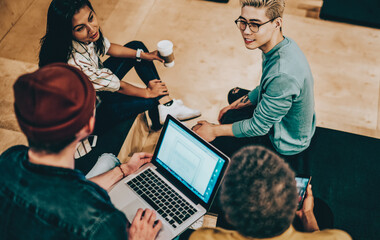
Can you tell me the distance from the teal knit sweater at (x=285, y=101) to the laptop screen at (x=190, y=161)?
0.38 metres

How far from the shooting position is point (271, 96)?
1430 mm

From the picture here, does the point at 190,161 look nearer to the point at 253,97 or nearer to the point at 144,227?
the point at 144,227

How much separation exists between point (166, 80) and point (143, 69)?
0.48m

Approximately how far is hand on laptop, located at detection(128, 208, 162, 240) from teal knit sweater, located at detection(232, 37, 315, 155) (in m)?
0.68

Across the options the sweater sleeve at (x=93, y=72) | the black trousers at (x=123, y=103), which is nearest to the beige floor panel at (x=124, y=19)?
the black trousers at (x=123, y=103)

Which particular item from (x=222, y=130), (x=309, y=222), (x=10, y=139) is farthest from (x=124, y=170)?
(x=10, y=139)

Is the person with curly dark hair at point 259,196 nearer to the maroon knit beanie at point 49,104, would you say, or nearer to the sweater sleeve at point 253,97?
the maroon knit beanie at point 49,104

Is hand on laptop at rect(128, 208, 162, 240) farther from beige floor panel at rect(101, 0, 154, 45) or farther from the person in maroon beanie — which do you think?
beige floor panel at rect(101, 0, 154, 45)

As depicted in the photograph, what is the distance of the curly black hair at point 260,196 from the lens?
91cm

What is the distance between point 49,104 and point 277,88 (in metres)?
1.01

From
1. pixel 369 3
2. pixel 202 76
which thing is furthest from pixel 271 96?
pixel 369 3

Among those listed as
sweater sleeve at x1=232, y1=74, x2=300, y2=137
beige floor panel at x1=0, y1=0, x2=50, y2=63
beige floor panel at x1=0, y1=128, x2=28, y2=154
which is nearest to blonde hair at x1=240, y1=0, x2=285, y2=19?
sweater sleeve at x1=232, y1=74, x2=300, y2=137

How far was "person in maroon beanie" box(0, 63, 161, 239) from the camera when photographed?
828 mm

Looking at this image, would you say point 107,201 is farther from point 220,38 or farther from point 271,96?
point 220,38
